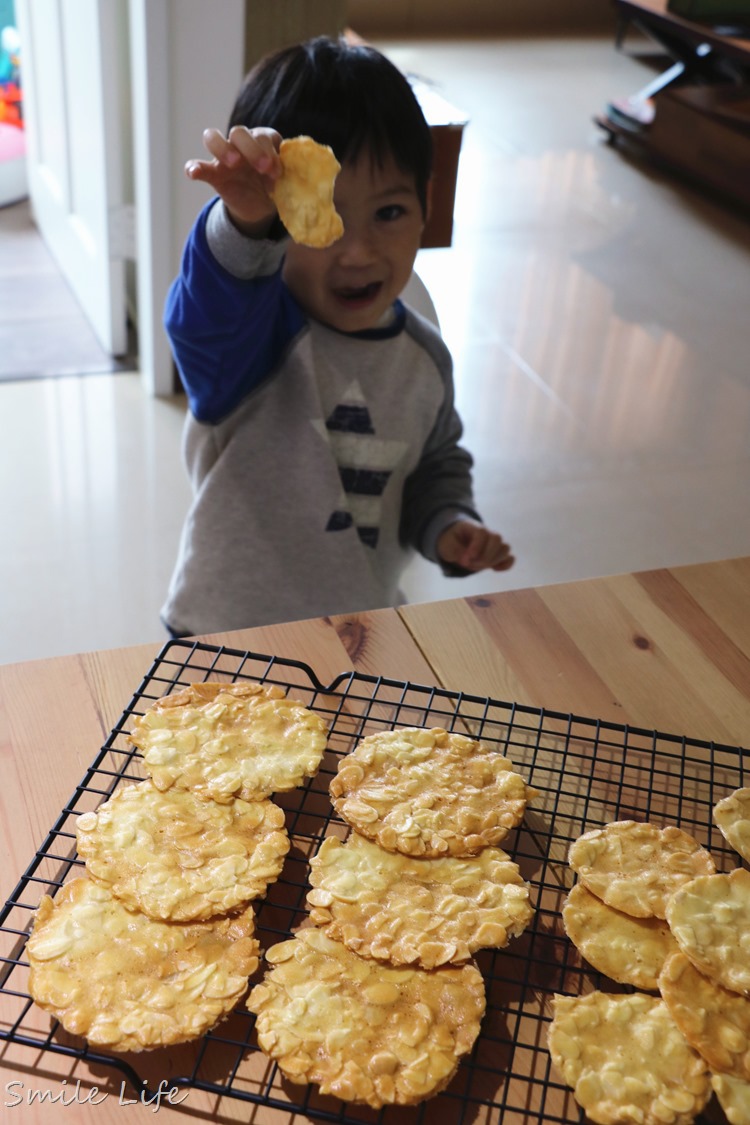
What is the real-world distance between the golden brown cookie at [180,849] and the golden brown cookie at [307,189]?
1.51 ft

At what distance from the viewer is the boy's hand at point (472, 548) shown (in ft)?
3.96

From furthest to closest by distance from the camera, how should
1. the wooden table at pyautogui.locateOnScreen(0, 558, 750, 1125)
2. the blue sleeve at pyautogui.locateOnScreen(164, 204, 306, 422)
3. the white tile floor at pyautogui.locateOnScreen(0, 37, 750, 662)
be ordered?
the white tile floor at pyautogui.locateOnScreen(0, 37, 750, 662) < the blue sleeve at pyautogui.locateOnScreen(164, 204, 306, 422) < the wooden table at pyautogui.locateOnScreen(0, 558, 750, 1125)

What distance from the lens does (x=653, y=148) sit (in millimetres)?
4387

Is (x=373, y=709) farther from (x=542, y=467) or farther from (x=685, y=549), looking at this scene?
(x=542, y=467)

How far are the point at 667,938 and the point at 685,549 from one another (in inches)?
64.2

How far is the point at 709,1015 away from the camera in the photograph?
2.12ft

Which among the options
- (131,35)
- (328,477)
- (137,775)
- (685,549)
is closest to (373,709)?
(137,775)

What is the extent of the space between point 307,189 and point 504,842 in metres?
0.54

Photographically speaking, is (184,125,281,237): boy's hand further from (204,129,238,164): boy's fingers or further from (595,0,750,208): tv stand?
(595,0,750,208): tv stand

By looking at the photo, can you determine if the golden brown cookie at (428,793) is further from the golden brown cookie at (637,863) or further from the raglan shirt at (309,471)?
the raglan shirt at (309,471)

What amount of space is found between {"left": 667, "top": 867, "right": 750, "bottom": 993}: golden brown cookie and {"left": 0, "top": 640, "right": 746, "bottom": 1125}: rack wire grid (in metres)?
0.05

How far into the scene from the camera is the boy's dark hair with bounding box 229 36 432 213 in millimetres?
1125

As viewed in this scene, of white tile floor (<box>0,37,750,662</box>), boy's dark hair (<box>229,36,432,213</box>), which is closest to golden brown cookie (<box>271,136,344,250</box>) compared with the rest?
boy's dark hair (<box>229,36,432,213</box>)

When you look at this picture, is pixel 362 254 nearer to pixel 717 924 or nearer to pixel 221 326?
pixel 221 326
